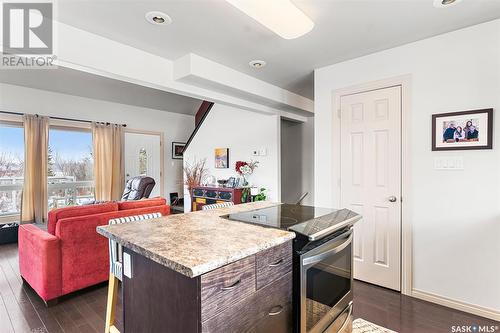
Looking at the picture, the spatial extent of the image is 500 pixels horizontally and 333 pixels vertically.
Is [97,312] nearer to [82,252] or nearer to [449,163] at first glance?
[82,252]

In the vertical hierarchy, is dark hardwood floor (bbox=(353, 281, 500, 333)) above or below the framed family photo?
below

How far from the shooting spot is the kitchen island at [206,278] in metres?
0.97

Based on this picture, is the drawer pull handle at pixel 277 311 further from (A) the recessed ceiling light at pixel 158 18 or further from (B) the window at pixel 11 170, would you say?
(B) the window at pixel 11 170

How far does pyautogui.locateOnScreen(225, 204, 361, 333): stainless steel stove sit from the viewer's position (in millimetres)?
1318

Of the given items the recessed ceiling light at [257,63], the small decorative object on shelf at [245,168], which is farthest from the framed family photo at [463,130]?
the small decorative object on shelf at [245,168]

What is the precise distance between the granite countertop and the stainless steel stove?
0.37 feet

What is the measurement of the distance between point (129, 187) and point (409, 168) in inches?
177

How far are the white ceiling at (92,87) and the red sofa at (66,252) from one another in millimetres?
2944

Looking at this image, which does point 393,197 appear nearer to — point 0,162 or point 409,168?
point 409,168

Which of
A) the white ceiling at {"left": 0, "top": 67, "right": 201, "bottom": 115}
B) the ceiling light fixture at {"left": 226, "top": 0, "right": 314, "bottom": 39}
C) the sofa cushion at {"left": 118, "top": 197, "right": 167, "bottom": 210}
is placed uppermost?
the white ceiling at {"left": 0, "top": 67, "right": 201, "bottom": 115}

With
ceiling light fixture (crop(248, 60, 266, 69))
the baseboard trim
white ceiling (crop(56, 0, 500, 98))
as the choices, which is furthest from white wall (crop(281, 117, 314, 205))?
the baseboard trim

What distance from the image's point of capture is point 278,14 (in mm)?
1684

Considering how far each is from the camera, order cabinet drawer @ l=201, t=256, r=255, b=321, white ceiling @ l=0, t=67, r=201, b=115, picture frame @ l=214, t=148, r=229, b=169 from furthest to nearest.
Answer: picture frame @ l=214, t=148, r=229, b=169 → white ceiling @ l=0, t=67, r=201, b=115 → cabinet drawer @ l=201, t=256, r=255, b=321

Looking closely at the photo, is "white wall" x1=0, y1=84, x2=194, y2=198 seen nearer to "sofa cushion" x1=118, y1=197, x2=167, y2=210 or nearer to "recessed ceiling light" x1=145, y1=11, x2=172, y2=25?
"sofa cushion" x1=118, y1=197, x2=167, y2=210
